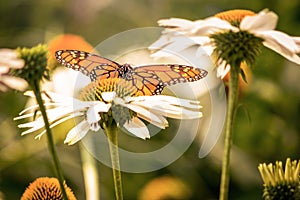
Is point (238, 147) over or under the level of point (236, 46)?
under

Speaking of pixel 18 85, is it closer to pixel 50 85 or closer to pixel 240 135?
pixel 50 85

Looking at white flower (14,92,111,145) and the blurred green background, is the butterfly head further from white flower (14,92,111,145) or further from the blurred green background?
the blurred green background

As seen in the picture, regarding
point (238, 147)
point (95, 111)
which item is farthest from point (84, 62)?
point (238, 147)

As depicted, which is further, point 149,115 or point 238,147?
point 238,147

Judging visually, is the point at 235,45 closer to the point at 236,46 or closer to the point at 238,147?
the point at 236,46

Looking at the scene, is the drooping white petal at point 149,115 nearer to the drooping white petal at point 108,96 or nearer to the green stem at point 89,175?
the drooping white petal at point 108,96

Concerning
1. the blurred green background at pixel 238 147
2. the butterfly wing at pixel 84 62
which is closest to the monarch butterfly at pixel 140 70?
the butterfly wing at pixel 84 62

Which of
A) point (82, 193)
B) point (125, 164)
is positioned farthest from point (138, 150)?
point (82, 193)

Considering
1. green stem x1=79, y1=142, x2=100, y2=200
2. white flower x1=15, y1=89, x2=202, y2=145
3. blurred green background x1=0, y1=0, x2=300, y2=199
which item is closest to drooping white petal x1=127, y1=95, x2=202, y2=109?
white flower x1=15, y1=89, x2=202, y2=145
